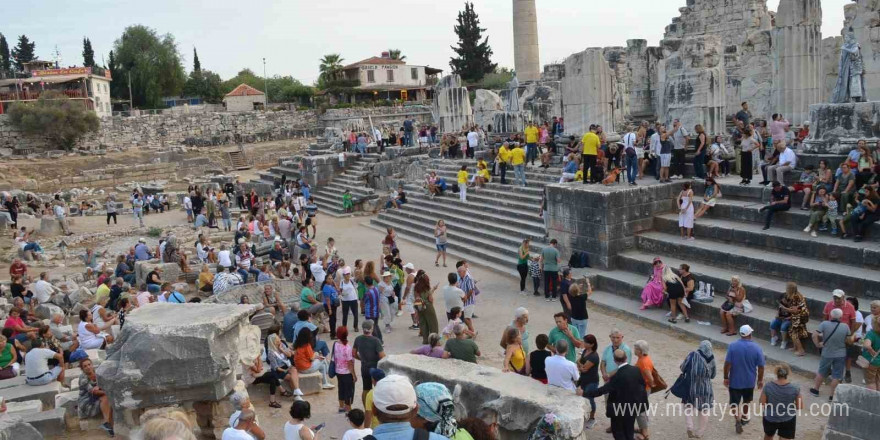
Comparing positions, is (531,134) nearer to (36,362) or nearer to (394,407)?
(36,362)

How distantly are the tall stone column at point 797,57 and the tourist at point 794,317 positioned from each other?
8215 millimetres

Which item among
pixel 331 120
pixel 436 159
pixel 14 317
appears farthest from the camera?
pixel 331 120

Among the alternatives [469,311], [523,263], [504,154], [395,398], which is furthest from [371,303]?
[504,154]

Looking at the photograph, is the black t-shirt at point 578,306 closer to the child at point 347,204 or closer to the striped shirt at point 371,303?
the striped shirt at point 371,303

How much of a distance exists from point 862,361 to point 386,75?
59.8 meters

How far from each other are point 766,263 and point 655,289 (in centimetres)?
167

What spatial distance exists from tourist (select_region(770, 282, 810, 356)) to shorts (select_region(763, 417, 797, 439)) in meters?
2.69

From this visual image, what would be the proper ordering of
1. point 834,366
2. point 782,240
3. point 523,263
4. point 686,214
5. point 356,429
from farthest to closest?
point 523,263, point 686,214, point 782,240, point 834,366, point 356,429

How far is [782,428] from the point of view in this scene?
6750mm

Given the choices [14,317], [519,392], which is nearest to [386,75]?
[14,317]

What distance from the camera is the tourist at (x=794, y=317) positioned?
9.10 metres

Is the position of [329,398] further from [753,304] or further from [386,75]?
[386,75]

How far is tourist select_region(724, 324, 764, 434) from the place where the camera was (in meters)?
7.37

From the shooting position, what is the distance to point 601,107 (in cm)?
1905
